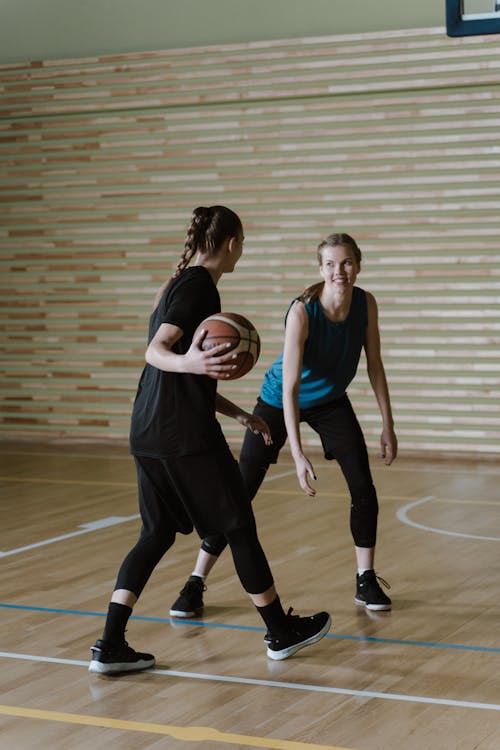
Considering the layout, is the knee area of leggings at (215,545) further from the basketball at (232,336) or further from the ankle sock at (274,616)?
the basketball at (232,336)

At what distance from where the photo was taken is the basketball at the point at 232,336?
3996 millimetres

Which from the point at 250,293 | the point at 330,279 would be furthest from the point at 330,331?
the point at 250,293

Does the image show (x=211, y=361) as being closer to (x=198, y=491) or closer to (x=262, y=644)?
(x=198, y=491)

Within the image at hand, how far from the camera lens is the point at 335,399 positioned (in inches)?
211

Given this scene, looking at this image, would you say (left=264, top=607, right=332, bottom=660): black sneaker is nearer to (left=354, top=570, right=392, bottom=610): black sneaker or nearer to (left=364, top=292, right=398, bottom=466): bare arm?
(left=354, top=570, right=392, bottom=610): black sneaker

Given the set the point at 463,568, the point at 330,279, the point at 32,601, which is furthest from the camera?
the point at 463,568

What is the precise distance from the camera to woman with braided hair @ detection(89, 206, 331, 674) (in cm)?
418

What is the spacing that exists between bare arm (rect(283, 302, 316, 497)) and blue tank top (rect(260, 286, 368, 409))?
0.10 m

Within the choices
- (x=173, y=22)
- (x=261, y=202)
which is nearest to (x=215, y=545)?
(x=261, y=202)

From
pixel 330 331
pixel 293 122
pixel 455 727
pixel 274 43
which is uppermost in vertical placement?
pixel 274 43

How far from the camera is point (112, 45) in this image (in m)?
11.5

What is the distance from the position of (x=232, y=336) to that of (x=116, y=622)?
1.16 metres

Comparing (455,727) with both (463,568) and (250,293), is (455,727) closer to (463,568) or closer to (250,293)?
(463,568)

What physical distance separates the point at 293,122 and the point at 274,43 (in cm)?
74
